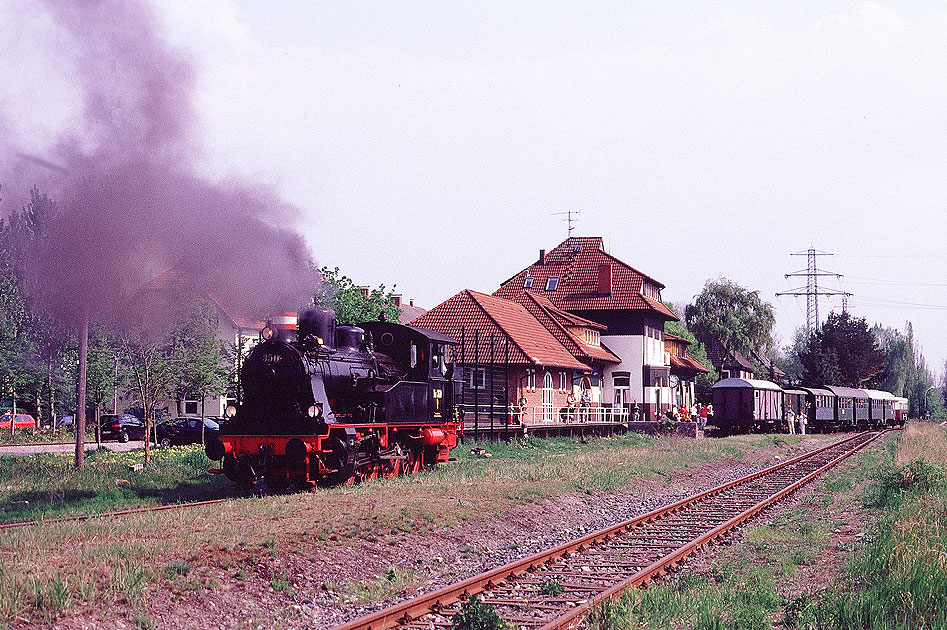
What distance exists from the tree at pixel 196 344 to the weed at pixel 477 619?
17506 millimetres

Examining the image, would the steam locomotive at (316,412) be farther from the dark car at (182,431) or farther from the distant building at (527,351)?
the dark car at (182,431)

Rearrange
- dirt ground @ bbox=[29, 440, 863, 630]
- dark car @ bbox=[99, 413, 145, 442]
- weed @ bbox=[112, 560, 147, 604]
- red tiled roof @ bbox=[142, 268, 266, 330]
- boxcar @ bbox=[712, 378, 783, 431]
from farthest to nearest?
boxcar @ bbox=[712, 378, 783, 431] → dark car @ bbox=[99, 413, 145, 442] → red tiled roof @ bbox=[142, 268, 266, 330] → dirt ground @ bbox=[29, 440, 863, 630] → weed @ bbox=[112, 560, 147, 604]

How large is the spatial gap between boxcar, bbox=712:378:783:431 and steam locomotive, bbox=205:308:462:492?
110 ft

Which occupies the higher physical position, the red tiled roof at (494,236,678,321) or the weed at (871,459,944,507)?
the red tiled roof at (494,236,678,321)

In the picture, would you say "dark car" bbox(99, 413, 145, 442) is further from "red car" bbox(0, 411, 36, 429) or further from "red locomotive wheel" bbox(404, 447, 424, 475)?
"red locomotive wheel" bbox(404, 447, 424, 475)

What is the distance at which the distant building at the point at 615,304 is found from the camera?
6250 cm

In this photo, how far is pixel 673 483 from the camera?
24625 mm

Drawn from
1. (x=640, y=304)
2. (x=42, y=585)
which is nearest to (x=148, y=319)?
(x=42, y=585)

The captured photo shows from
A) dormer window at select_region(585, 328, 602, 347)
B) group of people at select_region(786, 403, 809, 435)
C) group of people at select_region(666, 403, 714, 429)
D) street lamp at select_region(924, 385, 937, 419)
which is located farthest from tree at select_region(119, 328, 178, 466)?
street lamp at select_region(924, 385, 937, 419)

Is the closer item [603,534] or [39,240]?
[603,534]

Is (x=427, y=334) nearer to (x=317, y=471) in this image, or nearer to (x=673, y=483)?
(x=317, y=471)

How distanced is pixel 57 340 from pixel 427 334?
1860 centimetres

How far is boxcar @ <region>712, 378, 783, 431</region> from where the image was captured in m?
51.7

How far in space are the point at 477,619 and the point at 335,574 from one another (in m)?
3.57
